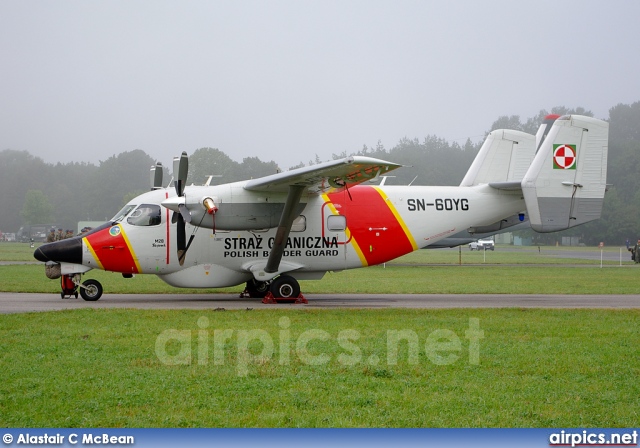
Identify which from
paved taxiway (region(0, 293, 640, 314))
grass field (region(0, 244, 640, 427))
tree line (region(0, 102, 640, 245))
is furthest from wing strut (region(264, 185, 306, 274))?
tree line (region(0, 102, 640, 245))

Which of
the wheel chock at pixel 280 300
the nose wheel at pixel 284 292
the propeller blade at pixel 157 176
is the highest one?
the propeller blade at pixel 157 176

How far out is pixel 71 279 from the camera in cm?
1889

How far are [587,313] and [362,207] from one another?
6574mm

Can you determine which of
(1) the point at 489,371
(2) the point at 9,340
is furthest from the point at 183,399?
(2) the point at 9,340

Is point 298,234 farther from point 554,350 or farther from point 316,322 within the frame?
point 554,350

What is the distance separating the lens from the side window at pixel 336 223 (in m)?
19.2

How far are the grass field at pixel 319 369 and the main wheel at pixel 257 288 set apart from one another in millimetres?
4660

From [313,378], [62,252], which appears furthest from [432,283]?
[313,378]

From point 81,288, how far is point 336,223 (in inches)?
278

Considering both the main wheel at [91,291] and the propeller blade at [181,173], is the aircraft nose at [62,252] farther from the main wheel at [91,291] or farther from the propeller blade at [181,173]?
the propeller blade at [181,173]

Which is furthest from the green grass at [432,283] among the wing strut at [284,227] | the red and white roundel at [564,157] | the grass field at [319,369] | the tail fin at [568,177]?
the grass field at [319,369]

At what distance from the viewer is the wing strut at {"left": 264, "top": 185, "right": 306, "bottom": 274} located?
56.3ft

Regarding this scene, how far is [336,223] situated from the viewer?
19.2 meters

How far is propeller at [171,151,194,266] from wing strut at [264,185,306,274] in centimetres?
225
